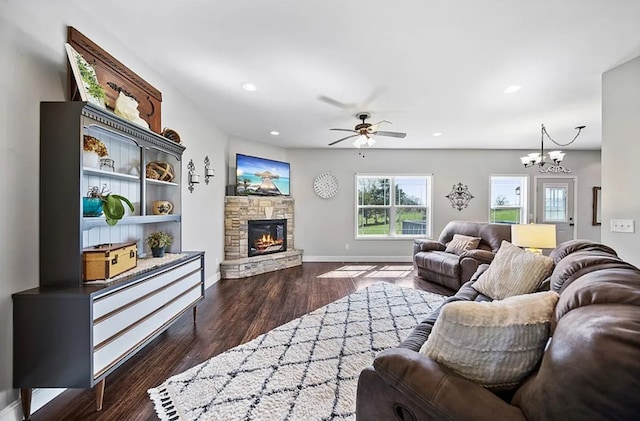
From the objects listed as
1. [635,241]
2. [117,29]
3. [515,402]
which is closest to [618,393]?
[515,402]

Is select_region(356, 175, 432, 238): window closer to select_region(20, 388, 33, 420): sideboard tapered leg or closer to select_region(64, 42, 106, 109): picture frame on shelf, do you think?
select_region(64, 42, 106, 109): picture frame on shelf

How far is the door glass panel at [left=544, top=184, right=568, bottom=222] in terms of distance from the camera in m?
6.27

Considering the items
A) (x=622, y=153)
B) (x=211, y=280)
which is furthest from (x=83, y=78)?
(x=622, y=153)

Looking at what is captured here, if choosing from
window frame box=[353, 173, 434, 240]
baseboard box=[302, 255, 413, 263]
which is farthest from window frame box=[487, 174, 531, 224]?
baseboard box=[302, 255, 413, 263]

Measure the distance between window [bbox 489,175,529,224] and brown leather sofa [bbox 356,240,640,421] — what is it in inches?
233

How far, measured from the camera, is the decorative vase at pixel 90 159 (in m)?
1.80

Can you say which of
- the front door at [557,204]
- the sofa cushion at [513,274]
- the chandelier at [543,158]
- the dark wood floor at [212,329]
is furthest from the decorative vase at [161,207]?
the front door at [557,204]

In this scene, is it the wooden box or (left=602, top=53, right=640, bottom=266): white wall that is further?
(left=602, top=53, right=640, bottom=266): white wall

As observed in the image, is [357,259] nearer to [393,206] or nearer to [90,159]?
[393,206]

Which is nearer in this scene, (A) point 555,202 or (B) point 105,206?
(B) point 105,206

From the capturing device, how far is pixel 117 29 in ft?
7.29

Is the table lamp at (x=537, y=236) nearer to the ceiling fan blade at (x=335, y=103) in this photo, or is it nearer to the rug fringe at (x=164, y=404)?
the ceiling fan blade at (x=335, y=103)

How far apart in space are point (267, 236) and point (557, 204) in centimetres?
666

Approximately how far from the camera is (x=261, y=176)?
5508 millimetres
